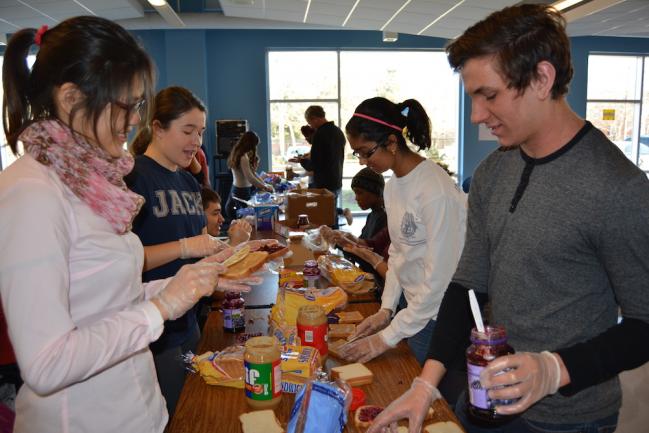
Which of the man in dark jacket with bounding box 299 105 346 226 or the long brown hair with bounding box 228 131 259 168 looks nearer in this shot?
the man in dark jacket with bounding box 299 105 346 226

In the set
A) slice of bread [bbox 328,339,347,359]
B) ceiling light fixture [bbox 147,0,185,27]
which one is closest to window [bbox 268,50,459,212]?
ceiling light fixture [bbox 147,0,185,27]

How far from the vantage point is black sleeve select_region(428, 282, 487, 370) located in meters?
1.39

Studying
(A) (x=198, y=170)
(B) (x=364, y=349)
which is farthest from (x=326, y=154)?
(B) (x=364, y=349)

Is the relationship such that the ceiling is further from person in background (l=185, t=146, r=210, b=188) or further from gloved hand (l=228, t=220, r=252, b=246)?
gloved hand (l=228, t=220, r=252, b=246)

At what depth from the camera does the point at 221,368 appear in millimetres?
1564

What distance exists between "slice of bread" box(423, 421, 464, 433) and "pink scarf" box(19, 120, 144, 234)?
90 cm

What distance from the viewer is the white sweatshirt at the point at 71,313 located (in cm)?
94

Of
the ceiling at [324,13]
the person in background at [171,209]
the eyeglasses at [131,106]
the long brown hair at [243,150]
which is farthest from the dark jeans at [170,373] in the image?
the ceiling at [324,13]

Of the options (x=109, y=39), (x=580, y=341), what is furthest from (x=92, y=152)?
(x=580, y=341)

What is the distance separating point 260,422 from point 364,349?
495 mm

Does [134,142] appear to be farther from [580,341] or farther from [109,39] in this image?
[580,341]

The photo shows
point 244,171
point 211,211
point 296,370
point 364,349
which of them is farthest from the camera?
point 244,171

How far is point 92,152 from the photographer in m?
1.18

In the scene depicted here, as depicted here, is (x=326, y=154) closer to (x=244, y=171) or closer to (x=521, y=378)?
(x=244, y=171)
